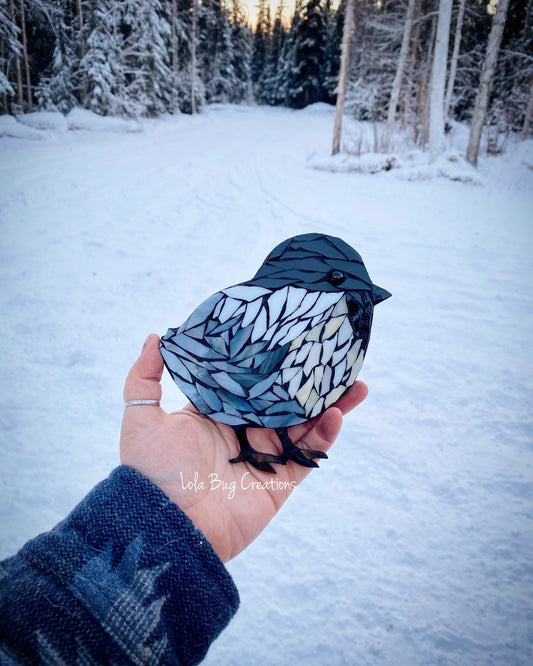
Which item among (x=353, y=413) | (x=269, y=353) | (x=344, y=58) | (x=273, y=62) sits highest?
(x=273, y=62)

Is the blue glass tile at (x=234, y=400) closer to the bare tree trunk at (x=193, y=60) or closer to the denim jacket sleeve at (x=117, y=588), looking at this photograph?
the denim jacket sleeve at (x=117, y=588)

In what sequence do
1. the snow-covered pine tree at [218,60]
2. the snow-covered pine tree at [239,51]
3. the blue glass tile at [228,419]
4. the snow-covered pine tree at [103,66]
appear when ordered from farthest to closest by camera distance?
the snow-covered pine tree at [239,51], the snow-covered pine tree at [218,60], the snow-covered pine tree at [103,66], the blue glass tile at [228,419]

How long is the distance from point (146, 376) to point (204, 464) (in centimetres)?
36

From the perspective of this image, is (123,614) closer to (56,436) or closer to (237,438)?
(237,438)

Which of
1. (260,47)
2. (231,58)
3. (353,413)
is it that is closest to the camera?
(353,413)

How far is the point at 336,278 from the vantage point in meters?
1.35

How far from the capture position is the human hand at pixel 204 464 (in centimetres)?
108

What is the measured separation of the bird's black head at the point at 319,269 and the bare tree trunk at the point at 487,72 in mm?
8878

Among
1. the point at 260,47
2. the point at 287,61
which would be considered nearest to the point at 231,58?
the point at 287,61

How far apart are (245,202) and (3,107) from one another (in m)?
4.94

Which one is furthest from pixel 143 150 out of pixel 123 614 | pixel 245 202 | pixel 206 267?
pixel 123 614

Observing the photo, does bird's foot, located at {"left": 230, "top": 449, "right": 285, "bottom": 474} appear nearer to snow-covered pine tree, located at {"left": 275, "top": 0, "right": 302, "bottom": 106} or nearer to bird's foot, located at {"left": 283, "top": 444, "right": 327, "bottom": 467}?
bird's foot, located at {"left": 283, "top": 444, "right": 327, "bottom": 467}

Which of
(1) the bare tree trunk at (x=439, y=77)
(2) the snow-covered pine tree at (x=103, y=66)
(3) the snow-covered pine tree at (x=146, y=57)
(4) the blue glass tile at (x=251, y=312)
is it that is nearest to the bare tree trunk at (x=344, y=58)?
(1) the bare tree trunk at (x=439, y=77)

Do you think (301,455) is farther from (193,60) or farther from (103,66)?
(193,60)
